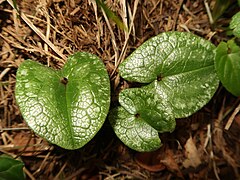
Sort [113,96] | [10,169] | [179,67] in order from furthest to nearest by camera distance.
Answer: [113,96] < [179,67] < [10,169]

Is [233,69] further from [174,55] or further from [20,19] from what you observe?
[20,19]

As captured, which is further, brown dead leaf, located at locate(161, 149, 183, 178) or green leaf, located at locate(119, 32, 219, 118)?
brown dead leaf, located at locate(161, 149, 183, 178)

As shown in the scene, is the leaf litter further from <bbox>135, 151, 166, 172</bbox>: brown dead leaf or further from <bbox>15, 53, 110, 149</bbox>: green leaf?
<bbox>15, 53, 110, 149</bbox>: green leaf

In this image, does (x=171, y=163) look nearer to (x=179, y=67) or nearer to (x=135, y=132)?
(x=135, y=132)

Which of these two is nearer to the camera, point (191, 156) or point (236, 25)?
point (236, 25)

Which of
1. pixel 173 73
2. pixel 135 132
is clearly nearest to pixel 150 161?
pixel 135 132

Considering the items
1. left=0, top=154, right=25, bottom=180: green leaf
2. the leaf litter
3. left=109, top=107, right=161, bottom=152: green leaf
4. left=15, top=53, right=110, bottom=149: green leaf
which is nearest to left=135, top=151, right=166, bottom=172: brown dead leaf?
the leaf litter

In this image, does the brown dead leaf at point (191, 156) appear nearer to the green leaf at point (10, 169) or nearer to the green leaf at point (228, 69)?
the green leaf at point (228, 69)
